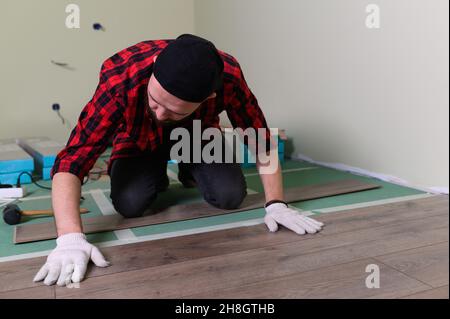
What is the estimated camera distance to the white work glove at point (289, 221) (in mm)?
1806

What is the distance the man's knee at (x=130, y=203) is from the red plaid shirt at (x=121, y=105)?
337 mm

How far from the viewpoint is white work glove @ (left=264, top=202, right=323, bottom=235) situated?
5.92 feet

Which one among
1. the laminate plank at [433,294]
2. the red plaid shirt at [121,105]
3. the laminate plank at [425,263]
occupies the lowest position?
the laminate plank at [425,263]

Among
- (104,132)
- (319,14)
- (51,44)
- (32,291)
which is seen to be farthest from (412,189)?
(51,44)

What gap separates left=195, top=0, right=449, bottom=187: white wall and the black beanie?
139cm

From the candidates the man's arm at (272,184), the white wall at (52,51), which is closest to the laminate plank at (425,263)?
the man's arm at (272,184)

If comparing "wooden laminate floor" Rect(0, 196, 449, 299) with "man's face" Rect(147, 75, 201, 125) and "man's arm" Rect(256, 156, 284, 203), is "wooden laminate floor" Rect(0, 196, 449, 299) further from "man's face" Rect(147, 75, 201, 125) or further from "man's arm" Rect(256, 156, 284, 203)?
"man's face" Rect(147, 75, 201, 125)

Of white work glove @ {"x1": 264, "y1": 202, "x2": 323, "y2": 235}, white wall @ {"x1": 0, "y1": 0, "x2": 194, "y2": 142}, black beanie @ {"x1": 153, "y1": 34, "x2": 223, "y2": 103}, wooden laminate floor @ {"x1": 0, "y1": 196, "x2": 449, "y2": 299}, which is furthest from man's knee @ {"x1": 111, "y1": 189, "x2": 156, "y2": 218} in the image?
white wall @ {"x1": 0, "y1": 0, "x2": 194, "y2": 142}

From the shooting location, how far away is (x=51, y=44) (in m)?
4.02

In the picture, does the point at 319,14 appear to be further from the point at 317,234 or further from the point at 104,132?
the point at 104,132

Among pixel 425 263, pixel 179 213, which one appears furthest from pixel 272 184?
pixel 425 263

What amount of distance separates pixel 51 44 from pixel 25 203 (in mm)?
2120

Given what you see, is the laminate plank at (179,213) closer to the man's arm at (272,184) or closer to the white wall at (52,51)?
the man's arm at (272,184)

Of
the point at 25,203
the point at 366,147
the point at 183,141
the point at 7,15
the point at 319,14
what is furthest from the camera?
the point at 7,15
